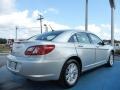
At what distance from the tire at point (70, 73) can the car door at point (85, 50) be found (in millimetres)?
317

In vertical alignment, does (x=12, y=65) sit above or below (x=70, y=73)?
above

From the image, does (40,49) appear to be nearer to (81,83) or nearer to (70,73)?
(70,73)

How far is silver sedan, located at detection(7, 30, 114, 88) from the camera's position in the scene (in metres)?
5.08

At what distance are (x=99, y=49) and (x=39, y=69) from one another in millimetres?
2889

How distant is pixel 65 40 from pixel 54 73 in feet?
3.24

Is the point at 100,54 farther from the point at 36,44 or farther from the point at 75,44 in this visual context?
the point at 36,44

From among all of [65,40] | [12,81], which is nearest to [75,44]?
[65,40]

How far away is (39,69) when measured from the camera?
16.5 feet

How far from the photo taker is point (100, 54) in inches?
291

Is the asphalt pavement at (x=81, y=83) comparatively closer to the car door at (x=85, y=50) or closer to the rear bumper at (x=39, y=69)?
the car door at (x=85, y=50)

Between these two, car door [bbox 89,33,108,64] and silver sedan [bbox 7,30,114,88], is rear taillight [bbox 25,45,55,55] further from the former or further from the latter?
car door [bbox 89,33,108,64]

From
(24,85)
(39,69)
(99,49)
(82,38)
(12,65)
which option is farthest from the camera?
(99,49)

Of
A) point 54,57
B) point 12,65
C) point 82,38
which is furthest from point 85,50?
point 12,65

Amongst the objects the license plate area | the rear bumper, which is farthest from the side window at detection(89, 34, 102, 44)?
the license plate area
